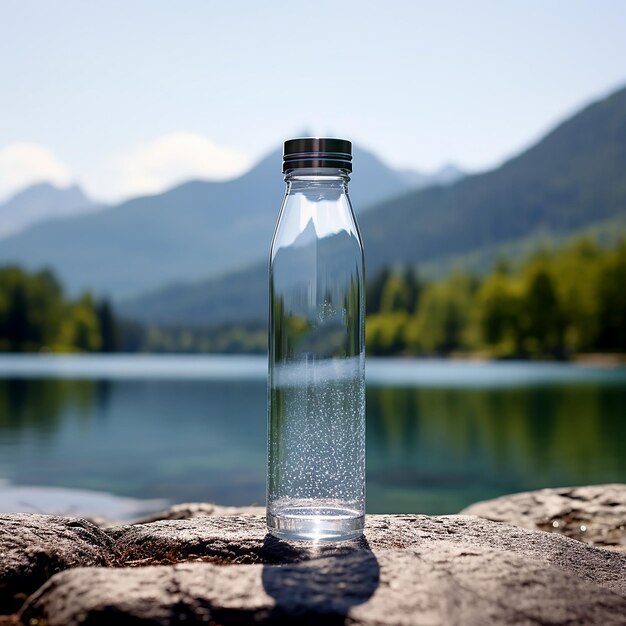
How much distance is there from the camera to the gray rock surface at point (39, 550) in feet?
10.3

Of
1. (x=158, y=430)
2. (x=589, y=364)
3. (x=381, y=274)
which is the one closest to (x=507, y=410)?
(x=158, y=430)

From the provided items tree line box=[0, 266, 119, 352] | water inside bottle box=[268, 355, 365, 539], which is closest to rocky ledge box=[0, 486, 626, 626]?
water inside bottle box=[268, 355, 365, 539]

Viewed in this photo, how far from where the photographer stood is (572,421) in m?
30.8

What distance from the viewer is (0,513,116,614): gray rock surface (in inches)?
123

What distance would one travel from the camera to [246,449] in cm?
2289

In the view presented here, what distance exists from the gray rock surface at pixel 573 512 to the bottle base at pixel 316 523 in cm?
249

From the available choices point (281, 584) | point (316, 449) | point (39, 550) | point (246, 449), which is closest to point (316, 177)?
point (316, 449)

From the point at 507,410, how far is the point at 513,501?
29907 millimetres

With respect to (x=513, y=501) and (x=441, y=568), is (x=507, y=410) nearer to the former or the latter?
→ (x=513, y=501)

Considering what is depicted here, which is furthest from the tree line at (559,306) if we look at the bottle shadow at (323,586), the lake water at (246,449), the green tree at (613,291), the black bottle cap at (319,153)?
the bottle shadow at (323,586)

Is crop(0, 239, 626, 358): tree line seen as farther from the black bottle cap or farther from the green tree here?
the black bottle cap

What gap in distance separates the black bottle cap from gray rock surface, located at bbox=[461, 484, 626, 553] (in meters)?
3.21

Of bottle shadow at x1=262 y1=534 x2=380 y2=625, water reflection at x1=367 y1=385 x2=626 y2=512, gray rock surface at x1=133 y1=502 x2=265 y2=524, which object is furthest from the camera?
Result: water reflection at x1=367 y1=385 x2=626 y2=512

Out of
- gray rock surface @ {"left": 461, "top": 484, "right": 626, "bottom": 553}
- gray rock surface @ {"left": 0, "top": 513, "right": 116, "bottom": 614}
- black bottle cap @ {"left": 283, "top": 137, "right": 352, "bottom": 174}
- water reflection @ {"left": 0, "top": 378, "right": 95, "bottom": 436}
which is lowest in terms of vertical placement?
water reflection @ {"left": 0, "top": 378, "right": 95, "bottom": 436}
